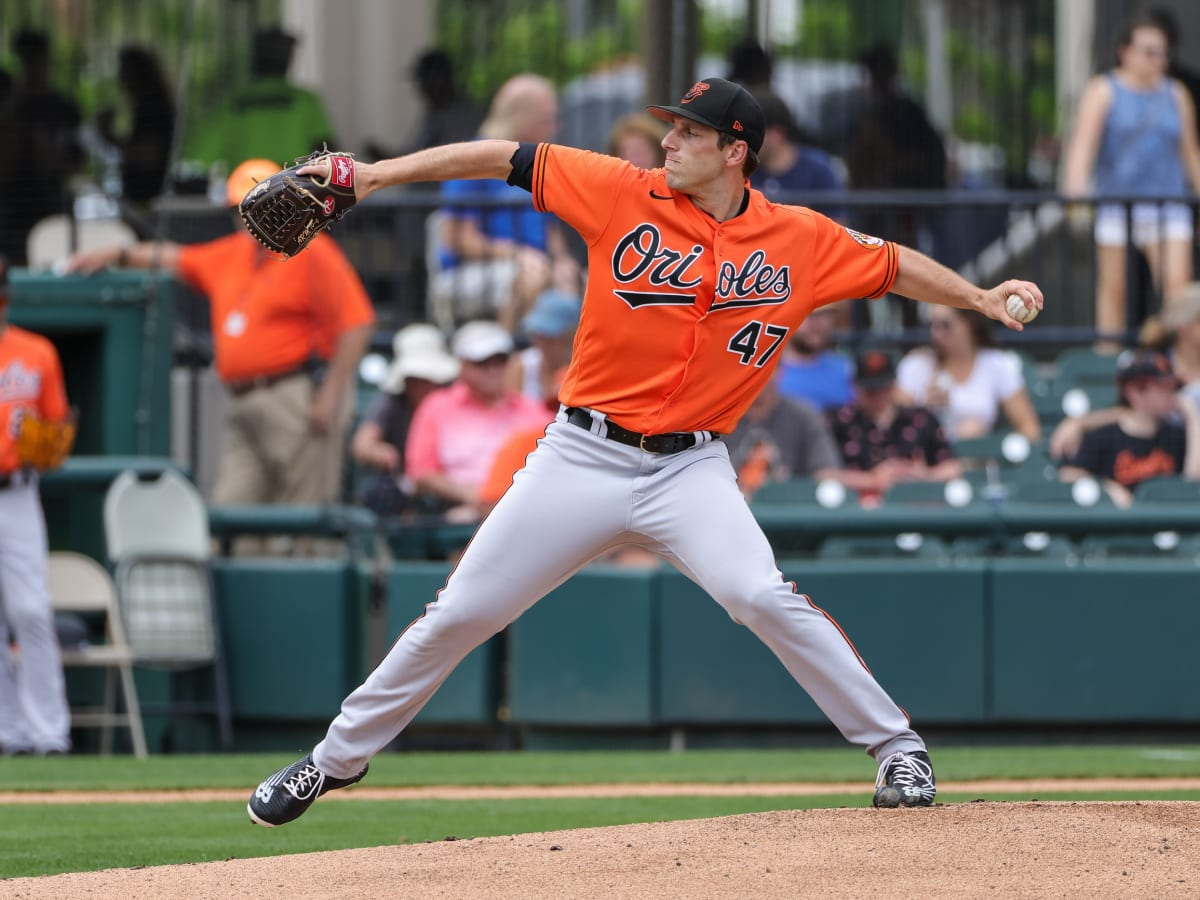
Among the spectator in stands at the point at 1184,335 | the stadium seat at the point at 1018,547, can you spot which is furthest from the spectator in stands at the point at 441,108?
the stadium seat at the point at 1018,547

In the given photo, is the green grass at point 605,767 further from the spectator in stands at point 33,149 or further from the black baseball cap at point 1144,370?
the spectator in stands at point 33,149

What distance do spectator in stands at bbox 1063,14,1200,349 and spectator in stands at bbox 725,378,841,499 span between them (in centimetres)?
269

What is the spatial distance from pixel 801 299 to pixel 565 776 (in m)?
3.23

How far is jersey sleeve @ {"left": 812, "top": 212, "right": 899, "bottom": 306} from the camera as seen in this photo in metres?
5.55

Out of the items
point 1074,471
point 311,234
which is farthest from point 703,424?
point 1074,471

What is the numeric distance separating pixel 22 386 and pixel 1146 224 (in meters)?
6.38

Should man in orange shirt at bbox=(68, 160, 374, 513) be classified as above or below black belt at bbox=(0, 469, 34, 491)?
above

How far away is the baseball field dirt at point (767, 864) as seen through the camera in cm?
457

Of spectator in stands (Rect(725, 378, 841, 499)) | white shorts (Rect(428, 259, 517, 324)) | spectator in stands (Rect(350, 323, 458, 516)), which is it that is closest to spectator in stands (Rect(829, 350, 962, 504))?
spectator in stands (Rect(725, 378, 841, 499))

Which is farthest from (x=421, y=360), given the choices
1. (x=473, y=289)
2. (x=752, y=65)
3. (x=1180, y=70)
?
(x=1180, y=70)

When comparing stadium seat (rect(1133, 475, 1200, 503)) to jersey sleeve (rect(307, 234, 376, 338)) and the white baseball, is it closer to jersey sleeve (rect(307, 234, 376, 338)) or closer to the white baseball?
jersey sleeve (rect(307, 234, 376, 338))

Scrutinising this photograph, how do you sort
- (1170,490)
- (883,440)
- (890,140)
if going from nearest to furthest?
(1170,490) → (883,440) → (890,140)

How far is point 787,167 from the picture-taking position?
12.2 m

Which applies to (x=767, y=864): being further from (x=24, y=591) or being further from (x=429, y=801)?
(x=24, y=591)
